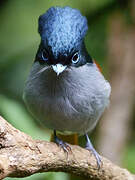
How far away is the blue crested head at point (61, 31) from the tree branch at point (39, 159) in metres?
0.68

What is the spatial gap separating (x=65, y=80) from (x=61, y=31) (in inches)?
20.8

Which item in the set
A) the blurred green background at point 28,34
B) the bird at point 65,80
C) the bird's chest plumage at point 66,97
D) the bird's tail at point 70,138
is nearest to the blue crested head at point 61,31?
the bird at point 65,80

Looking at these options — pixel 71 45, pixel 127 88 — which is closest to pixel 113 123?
pixel 127 88

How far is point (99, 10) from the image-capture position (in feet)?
19.5

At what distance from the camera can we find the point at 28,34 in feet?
19.1

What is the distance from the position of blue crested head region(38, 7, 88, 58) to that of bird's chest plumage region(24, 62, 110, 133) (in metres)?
0.32

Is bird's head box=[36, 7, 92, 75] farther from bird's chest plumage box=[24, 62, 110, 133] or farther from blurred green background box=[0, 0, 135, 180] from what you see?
blurred green background box=[0, 0, 135, 180]

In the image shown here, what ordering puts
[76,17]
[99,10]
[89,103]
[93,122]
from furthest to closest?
[99,10]
[93,122]
[89,103]
[76,17]

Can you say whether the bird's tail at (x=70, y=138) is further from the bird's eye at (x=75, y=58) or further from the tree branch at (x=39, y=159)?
the bird's eye at (x=75, y=58)

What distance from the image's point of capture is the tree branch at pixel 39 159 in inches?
108

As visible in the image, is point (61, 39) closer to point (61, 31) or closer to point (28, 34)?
point (61, 31)

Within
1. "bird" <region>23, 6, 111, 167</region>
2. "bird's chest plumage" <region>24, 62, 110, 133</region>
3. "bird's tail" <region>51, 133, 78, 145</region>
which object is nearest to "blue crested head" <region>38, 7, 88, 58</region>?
"bird" <region>23, 6, 111, 167</region>

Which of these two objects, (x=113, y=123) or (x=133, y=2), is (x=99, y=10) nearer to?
(x=133, y=2)

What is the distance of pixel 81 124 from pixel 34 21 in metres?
2.32
